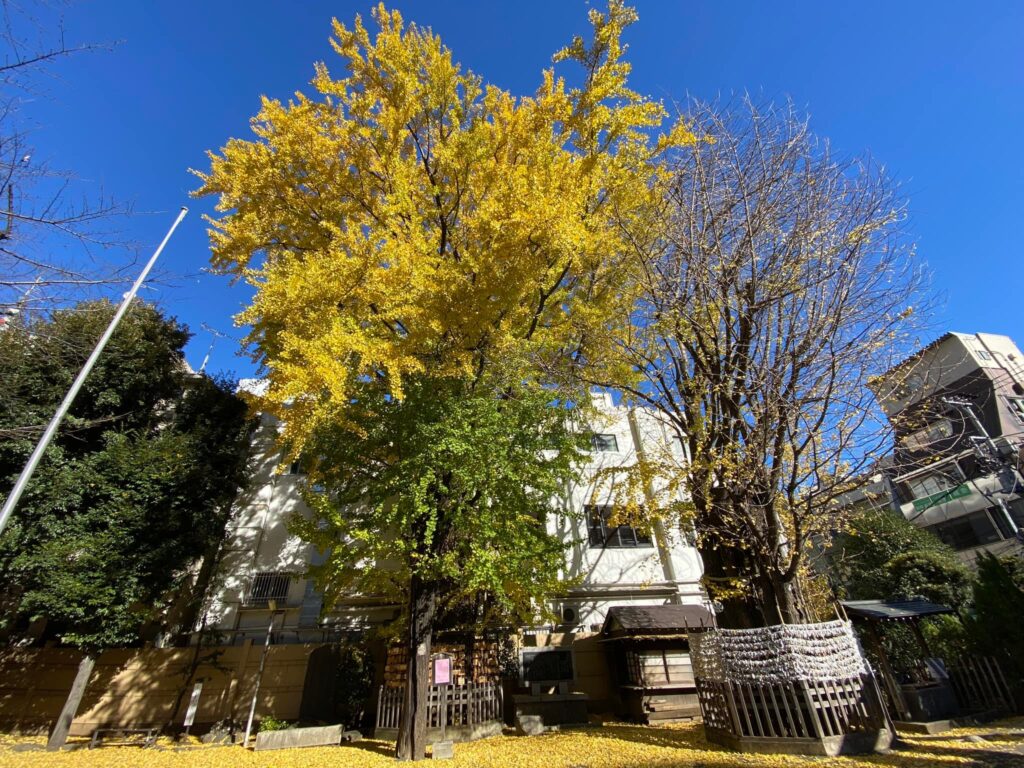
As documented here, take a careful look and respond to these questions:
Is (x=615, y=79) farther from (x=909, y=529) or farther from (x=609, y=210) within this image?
(x=909, y=529)

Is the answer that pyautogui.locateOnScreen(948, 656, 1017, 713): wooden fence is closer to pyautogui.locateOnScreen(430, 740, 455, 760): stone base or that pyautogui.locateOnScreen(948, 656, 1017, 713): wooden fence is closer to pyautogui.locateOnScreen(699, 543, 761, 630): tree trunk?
pyautogui.locateOnScreen(699, 543, 761, 630): tree trunk

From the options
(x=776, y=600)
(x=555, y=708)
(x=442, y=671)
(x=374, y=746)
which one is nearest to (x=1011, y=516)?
(x=776, y=600)

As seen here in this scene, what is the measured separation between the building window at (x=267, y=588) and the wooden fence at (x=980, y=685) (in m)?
16.7

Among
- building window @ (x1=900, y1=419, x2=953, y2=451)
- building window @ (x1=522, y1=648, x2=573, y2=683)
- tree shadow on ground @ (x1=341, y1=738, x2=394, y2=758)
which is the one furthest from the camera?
building window @ (x1=522, y1=648, x2=573, y2=683)

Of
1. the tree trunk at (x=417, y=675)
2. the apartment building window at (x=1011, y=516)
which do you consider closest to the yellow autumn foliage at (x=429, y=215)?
the tree trunk at (x=417, y=675)

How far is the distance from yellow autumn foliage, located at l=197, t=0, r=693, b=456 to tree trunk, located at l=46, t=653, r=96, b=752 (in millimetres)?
8114

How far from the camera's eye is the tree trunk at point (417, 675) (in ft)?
24.1

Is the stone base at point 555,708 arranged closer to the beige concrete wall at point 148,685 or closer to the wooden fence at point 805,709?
the wooden fence at point 805,709

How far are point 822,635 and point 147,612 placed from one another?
13.7 metres

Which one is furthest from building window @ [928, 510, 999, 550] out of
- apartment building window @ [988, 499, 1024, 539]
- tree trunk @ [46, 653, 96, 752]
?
tree trunk @ [46, 653, 96, 752]

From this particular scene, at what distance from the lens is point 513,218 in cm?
764

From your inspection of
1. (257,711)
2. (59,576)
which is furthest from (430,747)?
(59,576)

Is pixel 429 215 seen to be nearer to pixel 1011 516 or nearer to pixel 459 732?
pixel 459 732

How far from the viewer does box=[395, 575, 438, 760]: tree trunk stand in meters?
7.33
